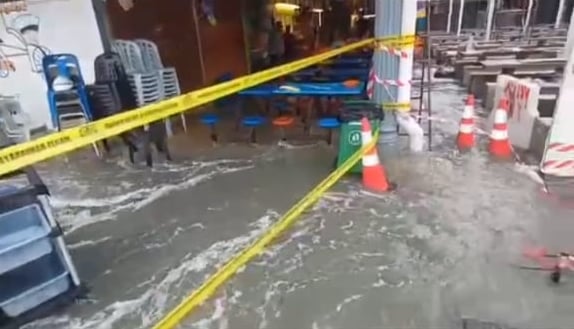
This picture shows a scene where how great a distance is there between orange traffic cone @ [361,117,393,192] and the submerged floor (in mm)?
143

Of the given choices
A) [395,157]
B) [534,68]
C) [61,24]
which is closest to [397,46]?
[395,157]

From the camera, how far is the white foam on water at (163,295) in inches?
113

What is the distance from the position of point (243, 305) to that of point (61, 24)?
5.96m

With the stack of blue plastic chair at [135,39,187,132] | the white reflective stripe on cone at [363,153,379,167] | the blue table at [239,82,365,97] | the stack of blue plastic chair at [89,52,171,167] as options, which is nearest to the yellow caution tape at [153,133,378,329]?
the white reflective stripe on cone at [363,153,379,167]

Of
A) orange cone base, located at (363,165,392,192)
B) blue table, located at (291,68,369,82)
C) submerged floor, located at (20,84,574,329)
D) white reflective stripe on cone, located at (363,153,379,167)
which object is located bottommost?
submerged floor, located at (20,84,574,329)

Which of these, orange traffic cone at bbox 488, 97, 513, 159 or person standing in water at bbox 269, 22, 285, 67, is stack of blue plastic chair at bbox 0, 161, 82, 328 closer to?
orange traffic cone at bbox 488, 97, 513, 159

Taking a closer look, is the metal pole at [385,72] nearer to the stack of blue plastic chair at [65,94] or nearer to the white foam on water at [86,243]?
the white foam on water at [86,243]

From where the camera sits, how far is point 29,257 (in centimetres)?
278

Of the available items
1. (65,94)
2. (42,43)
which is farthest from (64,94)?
(42,43)

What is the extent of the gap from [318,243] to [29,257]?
76.2 inches

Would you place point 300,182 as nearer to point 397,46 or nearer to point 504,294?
point 397,46

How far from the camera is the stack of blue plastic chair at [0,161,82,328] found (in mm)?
2713

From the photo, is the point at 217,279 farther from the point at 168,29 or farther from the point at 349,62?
the point at 168,29

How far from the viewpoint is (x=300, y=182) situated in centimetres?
471
